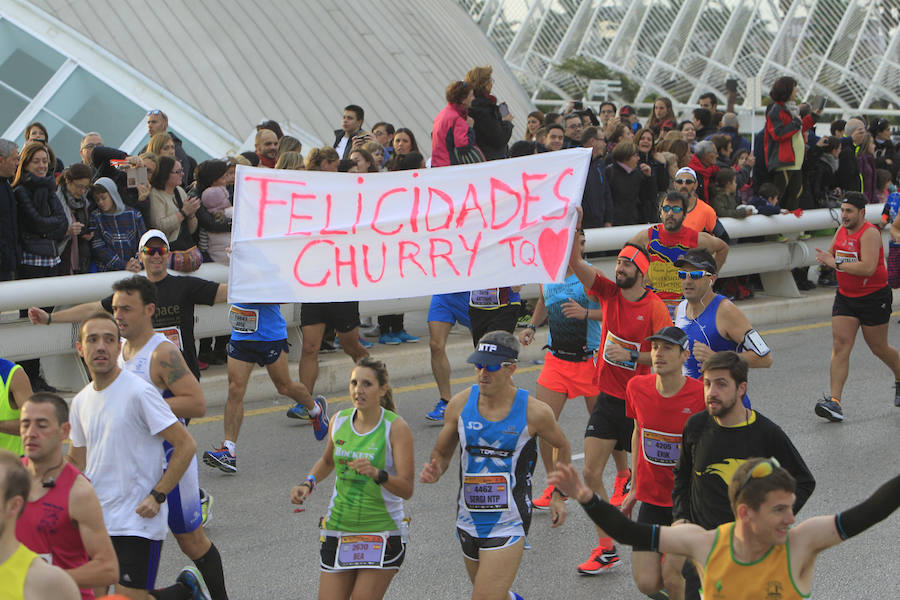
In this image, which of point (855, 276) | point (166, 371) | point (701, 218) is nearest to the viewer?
point (166, 371)

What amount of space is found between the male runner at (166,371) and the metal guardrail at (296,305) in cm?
325

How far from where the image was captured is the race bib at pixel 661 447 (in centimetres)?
627

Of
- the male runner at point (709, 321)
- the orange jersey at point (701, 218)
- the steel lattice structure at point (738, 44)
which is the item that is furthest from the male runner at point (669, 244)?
the steel lattice structure at point (738, 44)

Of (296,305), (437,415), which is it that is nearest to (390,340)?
(296,305)

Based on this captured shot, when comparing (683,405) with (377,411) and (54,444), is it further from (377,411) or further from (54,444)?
(54,444)

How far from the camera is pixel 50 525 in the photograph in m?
4.89

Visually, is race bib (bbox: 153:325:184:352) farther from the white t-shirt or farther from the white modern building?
the white modern building

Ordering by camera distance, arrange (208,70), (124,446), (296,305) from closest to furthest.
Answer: (124,446) < (296,305) < (208,70)

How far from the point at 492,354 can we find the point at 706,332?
179 centimetres

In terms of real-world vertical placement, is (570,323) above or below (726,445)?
above

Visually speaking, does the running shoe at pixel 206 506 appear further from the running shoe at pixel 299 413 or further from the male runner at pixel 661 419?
the male runner at pixel 661 419

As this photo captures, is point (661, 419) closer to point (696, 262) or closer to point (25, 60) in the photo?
point (696, 262)

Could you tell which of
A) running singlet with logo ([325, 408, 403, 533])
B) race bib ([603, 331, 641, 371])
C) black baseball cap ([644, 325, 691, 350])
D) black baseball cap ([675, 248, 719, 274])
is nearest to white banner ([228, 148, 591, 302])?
race bib ([603, 331, 641, 371])

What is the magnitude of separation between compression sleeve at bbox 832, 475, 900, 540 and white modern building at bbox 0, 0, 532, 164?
13250 mm
